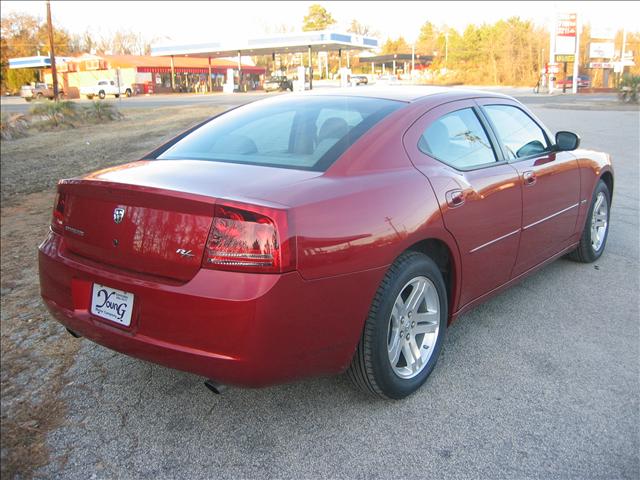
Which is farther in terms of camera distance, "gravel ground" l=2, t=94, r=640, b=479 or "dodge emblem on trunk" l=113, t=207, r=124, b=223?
"dodge emblem on trunk" l=113, t=207, r=124, b=223

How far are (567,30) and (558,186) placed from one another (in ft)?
144

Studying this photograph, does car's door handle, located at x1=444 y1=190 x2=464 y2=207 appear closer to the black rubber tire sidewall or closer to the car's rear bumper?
the black rubber tire sidewall

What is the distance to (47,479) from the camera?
2.46 metres

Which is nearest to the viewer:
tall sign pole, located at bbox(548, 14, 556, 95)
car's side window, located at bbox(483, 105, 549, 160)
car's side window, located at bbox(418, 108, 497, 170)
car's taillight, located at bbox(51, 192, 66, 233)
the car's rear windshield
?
car's taillight, located at bbox(51, 192, 66, 233)

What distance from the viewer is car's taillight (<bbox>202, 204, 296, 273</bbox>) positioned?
2395 millimetres

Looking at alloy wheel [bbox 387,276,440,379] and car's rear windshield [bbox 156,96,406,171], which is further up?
car's rear windshield [bbox 156,96,406,171]

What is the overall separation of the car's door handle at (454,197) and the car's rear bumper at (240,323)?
2.40ft

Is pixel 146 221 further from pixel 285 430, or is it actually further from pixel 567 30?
pixel 567 30

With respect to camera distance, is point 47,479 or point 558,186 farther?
point 558,186

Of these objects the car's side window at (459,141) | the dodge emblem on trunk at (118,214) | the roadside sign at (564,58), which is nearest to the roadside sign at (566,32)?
the roadside sign at (564,58)

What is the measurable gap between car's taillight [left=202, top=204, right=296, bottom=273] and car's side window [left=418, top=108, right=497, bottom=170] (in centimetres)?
125

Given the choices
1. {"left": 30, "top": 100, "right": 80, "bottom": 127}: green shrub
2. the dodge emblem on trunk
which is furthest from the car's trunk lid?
{"left": 30, "top": 100, "right": 80, "bottom": 127}: green shrub

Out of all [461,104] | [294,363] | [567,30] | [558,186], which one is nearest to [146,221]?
[294,363]

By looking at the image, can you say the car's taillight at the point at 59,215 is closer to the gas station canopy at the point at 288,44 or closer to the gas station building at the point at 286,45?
the gas station building at the point at 286,45
